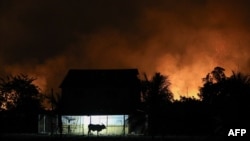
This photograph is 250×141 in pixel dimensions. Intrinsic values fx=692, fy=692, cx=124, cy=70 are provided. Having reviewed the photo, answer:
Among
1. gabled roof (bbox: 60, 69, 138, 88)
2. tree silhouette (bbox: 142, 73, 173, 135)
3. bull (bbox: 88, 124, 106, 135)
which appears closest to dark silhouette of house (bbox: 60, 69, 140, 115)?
gabled roof (bbox: 60, 69, 138, 88)

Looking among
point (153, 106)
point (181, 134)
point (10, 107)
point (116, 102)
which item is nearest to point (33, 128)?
point (10, 107)

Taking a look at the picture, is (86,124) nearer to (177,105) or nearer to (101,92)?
(101,92)

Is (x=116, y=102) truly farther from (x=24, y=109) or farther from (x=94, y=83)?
(x=24, y=109)

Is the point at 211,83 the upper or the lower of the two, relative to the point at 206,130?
upper

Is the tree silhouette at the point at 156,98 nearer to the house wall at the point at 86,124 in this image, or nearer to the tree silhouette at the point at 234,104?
the tree silhouette at the point at 234,104

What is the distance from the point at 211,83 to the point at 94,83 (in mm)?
17766

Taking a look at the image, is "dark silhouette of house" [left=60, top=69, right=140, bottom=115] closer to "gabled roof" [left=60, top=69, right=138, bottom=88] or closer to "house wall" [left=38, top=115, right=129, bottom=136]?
"gabled roof" [left=60, top=69, right=138, bottom=88]

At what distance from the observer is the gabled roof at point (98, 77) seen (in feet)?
327

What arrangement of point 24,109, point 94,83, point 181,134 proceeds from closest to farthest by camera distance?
point 181,134 < point 24,109 < point 94,83

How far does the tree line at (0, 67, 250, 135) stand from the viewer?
183ft

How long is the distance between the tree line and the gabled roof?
5372mm

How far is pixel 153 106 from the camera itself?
66.2 m

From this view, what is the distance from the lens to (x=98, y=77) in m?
101

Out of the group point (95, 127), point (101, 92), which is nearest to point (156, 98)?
point (95, 127)
